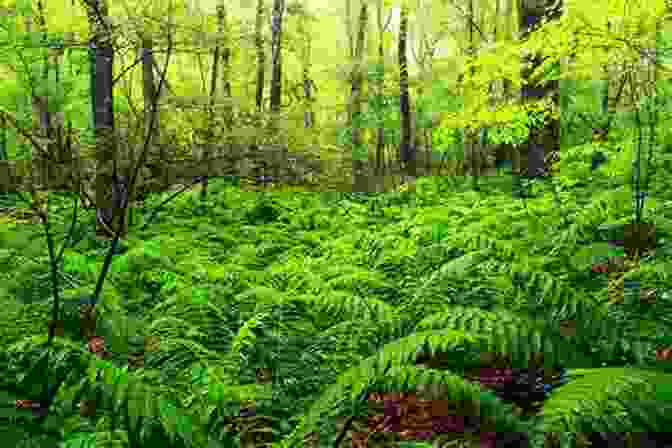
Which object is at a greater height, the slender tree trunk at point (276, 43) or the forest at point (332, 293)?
the slender tree trunk at point (276, 43)

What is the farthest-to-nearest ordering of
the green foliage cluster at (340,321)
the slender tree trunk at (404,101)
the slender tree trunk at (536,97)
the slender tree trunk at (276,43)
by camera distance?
the slender tree trunk at (404,101)
the slender tree trunk at (276,43)
the slender tree trunk at (536,97)
the green foliage cluster at (340,321)

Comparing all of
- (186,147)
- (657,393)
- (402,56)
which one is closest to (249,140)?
(186,147)

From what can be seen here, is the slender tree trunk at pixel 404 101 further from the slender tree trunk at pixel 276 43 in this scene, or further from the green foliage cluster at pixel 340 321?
the green foliage cluster at pixel 340 321

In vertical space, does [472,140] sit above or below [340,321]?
above

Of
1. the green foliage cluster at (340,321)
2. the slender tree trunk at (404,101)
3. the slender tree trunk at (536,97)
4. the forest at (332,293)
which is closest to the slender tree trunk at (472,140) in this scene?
the slender tree trunk at (536,97)

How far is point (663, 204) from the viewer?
457cm

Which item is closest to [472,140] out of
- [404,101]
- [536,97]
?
[536,97]

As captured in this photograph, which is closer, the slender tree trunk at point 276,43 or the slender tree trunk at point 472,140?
the slender tree trunk at point 472,140

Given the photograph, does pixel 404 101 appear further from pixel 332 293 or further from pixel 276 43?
pixel 332 293

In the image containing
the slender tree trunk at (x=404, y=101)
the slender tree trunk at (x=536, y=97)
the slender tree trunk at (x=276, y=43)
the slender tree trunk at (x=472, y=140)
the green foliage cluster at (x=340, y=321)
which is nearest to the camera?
the green foliage cluster at (x=340, y=321)

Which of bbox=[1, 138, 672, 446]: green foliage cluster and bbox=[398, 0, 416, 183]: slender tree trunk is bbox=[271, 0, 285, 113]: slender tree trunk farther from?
bbox=[1, 138, 672, 446]: green foliage cluster

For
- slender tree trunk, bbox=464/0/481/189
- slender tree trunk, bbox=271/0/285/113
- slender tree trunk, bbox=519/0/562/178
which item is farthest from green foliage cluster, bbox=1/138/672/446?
slender tree trunk, bbox=271/0/285/113

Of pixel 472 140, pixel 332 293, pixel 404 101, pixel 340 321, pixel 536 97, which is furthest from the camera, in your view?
pixel 404 101

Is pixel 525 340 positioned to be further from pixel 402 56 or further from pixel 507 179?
pixel 402 56
